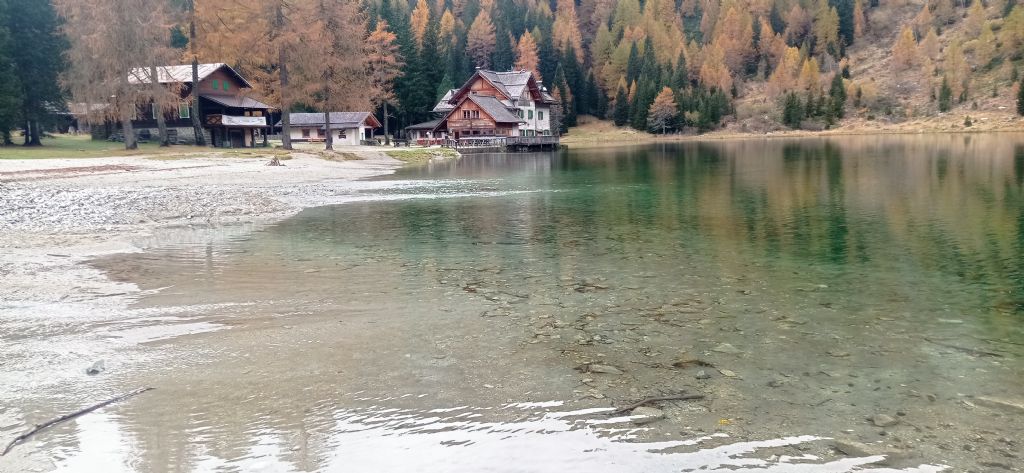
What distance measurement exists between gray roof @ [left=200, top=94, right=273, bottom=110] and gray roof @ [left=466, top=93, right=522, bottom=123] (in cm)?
3354

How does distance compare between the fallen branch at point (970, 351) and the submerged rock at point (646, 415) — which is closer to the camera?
the submerged rock at point (646, 415)

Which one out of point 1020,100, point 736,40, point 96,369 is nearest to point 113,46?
point 96,369

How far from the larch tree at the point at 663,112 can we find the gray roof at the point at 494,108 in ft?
113

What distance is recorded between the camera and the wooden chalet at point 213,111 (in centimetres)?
6438

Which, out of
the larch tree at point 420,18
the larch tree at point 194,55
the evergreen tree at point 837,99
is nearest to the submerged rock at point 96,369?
the larch tree at point 194,55

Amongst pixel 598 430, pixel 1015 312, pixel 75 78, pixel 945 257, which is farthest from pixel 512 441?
pixel 75 78

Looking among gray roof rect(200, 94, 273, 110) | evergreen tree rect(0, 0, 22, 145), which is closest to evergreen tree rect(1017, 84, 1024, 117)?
gray roof rect(200, 94, 273, 110)

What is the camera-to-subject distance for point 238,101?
67.1m

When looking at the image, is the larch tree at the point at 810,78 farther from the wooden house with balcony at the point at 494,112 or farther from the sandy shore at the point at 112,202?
the sandy shore at the point at 112,202

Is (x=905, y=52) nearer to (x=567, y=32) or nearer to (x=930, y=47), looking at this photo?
(x=930, y=47)

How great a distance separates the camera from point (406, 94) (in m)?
105

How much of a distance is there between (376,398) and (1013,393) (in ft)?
21.5

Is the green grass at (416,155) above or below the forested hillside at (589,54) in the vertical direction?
below

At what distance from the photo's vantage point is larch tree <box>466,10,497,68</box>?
145 meters
